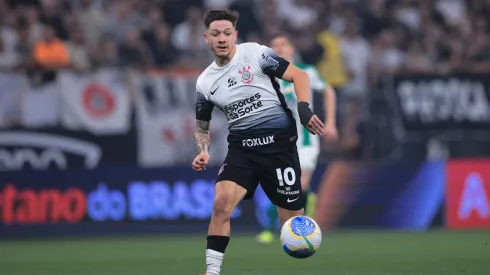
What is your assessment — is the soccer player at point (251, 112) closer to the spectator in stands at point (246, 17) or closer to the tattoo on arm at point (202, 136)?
the tattoo on arm at point (202, 136)

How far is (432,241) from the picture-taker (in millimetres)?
13828

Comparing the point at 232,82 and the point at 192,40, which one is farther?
the point at 192,40

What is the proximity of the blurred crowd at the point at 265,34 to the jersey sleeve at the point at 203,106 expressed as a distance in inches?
297

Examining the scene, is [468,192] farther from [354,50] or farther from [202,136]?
[202,136]

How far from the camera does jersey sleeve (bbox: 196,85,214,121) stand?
27.3 feet

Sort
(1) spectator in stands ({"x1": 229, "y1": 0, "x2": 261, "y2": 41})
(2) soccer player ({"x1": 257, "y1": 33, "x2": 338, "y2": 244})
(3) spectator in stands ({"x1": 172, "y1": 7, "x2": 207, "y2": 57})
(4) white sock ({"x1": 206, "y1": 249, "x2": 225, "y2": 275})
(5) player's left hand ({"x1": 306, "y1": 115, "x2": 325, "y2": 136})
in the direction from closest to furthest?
(5) player's left hand ({"x1": 306, "y1": 115, "x2": 325, "y2": 136})
(4) white sock ({"x1": 206, "y1": 249, "x2": 225, "y2": 275})
(2) soccer player ({"x1": 257, "y1": 33, "x2": 338, "y2": 244})
(3) spectator in stands ({"x1": 172, "y1": 7, "x2": 207, "y2": 57})
(1) spectator in stands ({"x1": 229, "y1": 0, "x2": 261, "y2": 41})

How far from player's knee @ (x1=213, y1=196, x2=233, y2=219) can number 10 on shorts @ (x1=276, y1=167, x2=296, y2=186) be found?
0.50 metres

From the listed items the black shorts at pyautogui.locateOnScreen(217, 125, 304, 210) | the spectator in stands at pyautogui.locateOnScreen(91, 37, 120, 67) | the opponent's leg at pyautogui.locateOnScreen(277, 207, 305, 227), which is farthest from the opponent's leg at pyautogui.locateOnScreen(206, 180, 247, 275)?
the spectator in stands at pyautogui.locateOnScreen(91, 37, 120, 67)

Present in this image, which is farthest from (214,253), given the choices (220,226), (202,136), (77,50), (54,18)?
(54,18)

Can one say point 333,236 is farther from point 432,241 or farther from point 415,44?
point 415,44

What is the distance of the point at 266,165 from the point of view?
26.7 feet

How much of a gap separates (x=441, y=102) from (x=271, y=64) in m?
9.56

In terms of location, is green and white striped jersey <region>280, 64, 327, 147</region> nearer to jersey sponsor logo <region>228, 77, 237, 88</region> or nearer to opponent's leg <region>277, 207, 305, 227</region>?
opponent's leg <region>277, 207, 305, 227</region>

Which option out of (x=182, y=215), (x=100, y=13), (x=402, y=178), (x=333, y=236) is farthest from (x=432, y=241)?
A: (x=100, y=13)
